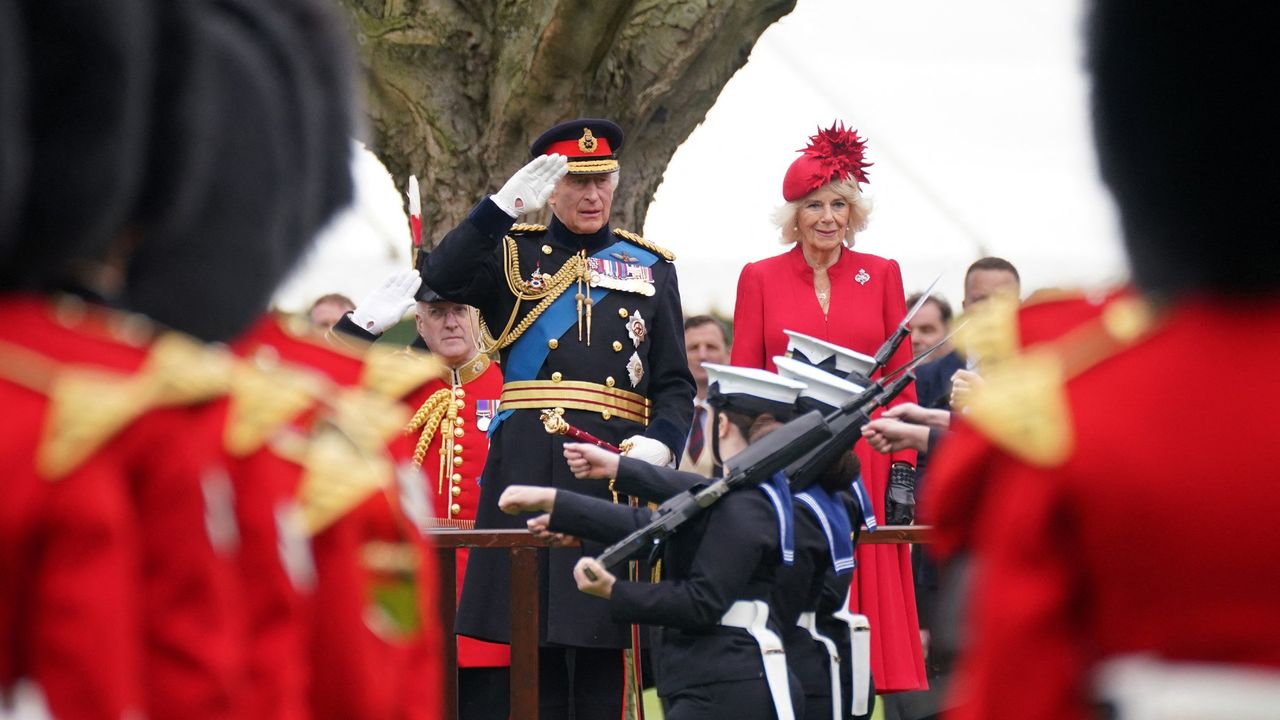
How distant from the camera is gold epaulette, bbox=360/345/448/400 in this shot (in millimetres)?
2111

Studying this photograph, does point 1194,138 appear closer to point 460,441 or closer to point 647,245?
point 647,245

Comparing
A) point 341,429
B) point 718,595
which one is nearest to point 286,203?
point 341,429

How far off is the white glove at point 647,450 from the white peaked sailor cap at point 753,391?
628 mm

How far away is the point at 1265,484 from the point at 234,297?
1.05m

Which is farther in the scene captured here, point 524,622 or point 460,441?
point 460,441

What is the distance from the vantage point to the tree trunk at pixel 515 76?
7.34m

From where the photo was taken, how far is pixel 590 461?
518 cm

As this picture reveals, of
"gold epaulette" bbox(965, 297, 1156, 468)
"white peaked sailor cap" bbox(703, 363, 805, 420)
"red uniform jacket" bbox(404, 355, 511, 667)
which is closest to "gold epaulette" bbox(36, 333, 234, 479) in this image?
"gold epaulette" bbox(965, 297, 1156, 468)

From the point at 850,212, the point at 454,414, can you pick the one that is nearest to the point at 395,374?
the point at 850,212

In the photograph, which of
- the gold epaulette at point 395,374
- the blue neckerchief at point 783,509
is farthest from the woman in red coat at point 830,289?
the gold epaulette at point 395,374

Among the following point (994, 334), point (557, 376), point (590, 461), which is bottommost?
point (994, 334)

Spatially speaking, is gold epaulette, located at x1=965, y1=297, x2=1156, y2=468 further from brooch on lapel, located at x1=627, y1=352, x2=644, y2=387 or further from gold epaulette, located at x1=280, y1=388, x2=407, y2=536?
brooch on lapel, located at x1=627, y1=352, x2=644, y2=387

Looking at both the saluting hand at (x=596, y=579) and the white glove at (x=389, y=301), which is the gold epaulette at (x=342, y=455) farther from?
the white glove at (x=389, y=301)

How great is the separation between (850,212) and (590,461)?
1933mm
